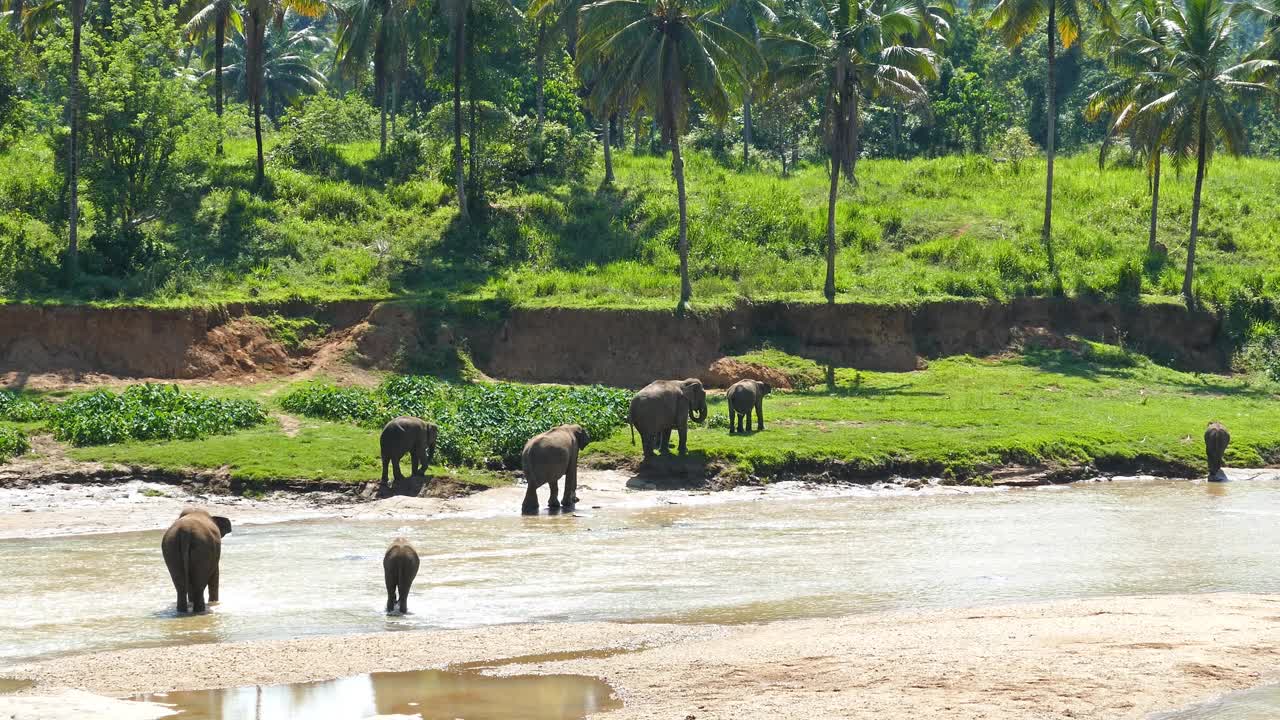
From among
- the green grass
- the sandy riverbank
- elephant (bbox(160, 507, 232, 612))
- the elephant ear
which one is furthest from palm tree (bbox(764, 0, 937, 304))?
elephant (bbox(160, 507, 232, 612))

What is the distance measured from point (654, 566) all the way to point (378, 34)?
2978 cm

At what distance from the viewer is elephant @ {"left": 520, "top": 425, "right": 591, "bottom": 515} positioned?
905 inches

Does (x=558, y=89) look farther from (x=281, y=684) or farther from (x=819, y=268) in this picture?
(x=281, y=684)

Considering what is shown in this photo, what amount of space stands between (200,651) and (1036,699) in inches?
302

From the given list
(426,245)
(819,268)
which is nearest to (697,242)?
(819,268)

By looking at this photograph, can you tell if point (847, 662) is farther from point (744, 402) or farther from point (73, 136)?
point (73, 136)

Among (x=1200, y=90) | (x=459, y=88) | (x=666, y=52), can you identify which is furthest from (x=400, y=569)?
(x=1200, y=90)

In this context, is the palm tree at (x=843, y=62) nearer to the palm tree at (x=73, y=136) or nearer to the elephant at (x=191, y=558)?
the palm tree at (x=73, y=136)

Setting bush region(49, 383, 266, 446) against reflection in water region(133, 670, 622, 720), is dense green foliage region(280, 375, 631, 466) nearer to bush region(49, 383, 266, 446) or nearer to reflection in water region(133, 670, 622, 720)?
bush region(49, 383, 266, 446)

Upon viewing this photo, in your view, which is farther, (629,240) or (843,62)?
(629,240)

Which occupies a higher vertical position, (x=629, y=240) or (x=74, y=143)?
(x=74, y=143)

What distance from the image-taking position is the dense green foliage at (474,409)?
2606 cm

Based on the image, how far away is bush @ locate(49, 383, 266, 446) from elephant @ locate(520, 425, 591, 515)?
714 cm

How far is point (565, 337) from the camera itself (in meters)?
35.8
